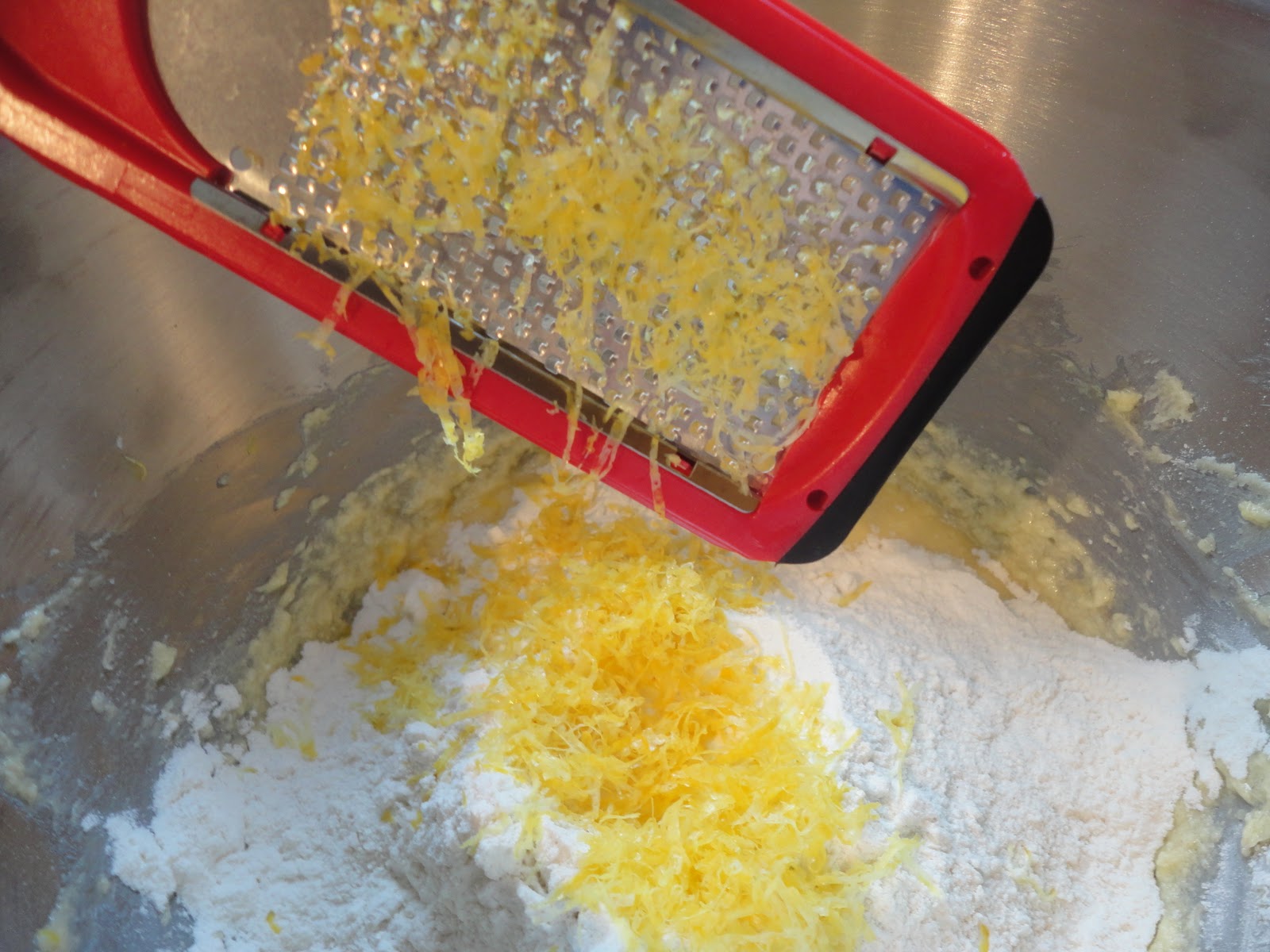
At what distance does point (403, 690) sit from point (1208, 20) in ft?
6.10

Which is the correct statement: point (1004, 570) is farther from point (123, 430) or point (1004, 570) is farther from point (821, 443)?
point (123, 430)

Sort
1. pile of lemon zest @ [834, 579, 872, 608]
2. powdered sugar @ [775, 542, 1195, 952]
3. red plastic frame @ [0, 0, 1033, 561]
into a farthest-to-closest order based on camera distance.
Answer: pile of lemon zest @ [834, 579, 872, 608]
powdered sugar @ [775, 542, 1195, 952]
red plastic frame @ [0, 0, 1033, 561]

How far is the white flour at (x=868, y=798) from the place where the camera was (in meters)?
1.52

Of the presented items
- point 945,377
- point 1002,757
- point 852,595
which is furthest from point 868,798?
point 945,377

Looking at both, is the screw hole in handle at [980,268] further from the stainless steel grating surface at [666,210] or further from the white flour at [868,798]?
the white flour at [868,798]

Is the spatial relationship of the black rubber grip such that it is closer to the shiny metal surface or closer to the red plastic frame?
the red plastic frame

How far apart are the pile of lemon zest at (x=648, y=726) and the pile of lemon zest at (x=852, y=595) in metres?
0.16

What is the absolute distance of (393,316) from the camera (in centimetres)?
126

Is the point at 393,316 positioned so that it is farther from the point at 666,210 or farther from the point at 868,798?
the point at 868,798

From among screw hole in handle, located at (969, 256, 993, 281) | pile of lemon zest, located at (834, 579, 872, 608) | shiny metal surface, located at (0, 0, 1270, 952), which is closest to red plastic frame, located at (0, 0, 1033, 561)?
screw hole in handle, located at (969, 256, 993, 281)

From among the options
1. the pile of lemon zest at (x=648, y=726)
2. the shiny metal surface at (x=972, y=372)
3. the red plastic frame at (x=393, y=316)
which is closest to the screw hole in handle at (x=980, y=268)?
the red plastic frame at (x=393, y=316)

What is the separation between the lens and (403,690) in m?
1.79

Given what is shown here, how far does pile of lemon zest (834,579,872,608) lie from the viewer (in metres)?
1.93

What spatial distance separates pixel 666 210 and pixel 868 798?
1.07m
